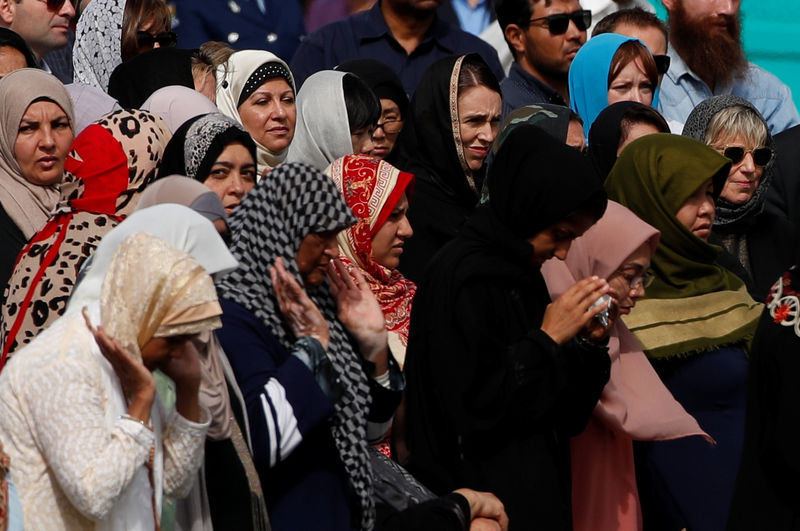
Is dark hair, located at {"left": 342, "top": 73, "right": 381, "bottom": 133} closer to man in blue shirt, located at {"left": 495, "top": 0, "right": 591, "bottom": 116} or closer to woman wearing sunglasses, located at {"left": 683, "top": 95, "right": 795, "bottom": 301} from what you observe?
man in blue shirt, located at {"left": 495, "top": 0, "right": 591, "bottom": 116}

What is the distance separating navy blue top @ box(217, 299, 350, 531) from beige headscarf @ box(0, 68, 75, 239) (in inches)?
69.3

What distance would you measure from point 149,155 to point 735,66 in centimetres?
439

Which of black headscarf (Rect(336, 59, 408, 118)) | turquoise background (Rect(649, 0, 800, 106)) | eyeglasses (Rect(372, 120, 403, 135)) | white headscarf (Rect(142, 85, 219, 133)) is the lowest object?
turquoise background (Rect(649, 0, 800, 106))

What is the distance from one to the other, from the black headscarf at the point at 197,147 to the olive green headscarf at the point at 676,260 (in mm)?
1486

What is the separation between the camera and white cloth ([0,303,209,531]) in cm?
368

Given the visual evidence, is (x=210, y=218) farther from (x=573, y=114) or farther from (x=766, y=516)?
(x=573, y=114)

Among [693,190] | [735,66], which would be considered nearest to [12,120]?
[693,190]

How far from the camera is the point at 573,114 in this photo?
7043mm

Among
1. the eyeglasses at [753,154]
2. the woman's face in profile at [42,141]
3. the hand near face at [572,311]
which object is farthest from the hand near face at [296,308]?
the eyeglasses at [753,154]

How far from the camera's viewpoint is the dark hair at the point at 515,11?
8273 millimetres

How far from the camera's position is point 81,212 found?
5.31 meters

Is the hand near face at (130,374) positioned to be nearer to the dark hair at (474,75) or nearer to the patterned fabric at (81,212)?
the patterned fabric at (81,212)

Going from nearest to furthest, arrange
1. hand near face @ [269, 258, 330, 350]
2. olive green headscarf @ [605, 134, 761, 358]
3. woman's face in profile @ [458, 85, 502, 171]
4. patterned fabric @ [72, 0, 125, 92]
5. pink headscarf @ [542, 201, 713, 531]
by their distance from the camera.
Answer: hand near face @ [269, 258, 330, 350], pink headscarf @ [542, 201, 713, 531], olive green headscarf @ [605, 134, 761, 358], woman's face in profile @ [458, 85, 502, 171], patterned fabric @ [72, 0, 125, 92]

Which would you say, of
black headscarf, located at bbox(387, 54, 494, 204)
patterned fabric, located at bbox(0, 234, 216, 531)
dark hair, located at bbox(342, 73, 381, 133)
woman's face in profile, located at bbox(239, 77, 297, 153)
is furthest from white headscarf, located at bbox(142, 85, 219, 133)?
patterned fabric, located at bbox(0, 234, 216, 531)
